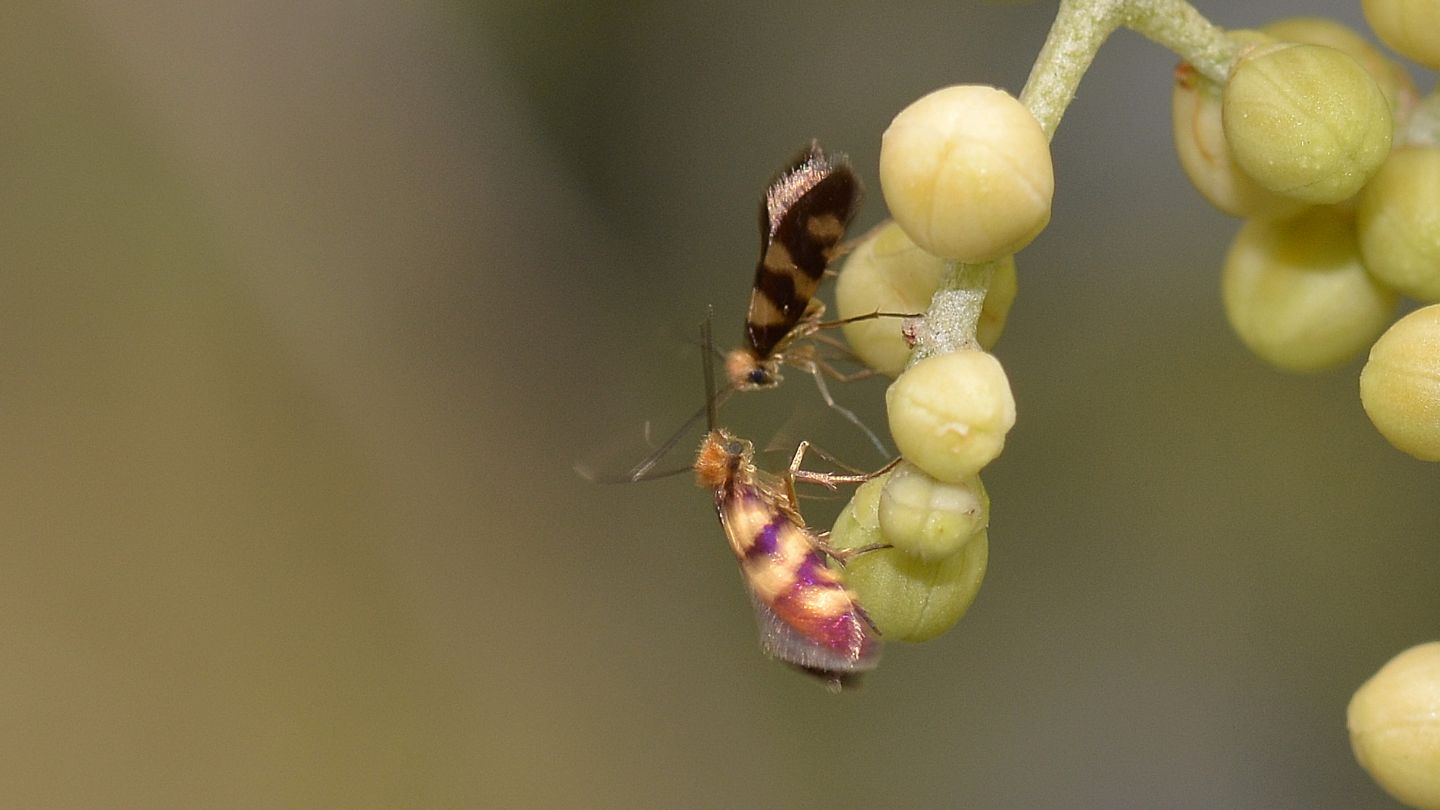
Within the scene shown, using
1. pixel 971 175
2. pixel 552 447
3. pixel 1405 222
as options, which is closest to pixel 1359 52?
pixel 1405 222

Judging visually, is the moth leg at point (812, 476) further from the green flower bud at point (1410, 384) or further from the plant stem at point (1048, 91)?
the green flower bud at point (1410, 384)

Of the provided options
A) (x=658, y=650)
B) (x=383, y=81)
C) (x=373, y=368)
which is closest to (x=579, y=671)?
(x=658, y=650)

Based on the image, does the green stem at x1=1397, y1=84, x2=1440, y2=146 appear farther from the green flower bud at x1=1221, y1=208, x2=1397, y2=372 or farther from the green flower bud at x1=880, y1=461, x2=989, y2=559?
the green flower bud at x1=880, y1=461, x2=989, y2=559

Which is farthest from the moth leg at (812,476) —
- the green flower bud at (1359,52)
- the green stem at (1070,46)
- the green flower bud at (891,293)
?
the green flower bud at (1359,52)

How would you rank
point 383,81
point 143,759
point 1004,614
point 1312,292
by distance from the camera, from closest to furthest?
point 1312,292, point 143,759, point 383,81, point 1004,614

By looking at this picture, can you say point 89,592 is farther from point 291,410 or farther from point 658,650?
point 658,650

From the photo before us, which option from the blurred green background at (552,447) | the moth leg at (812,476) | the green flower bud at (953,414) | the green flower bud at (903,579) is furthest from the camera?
the blurred green background at (552,447)
